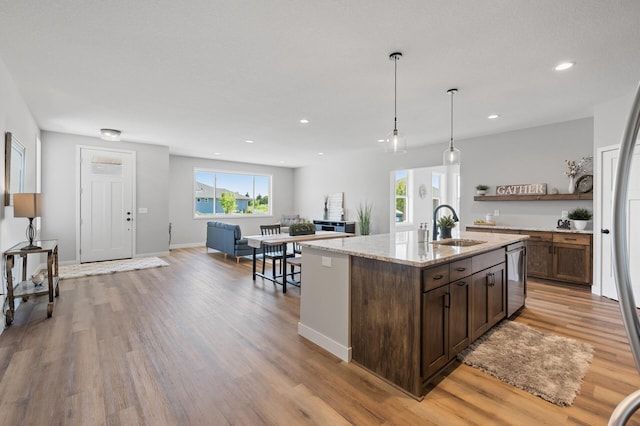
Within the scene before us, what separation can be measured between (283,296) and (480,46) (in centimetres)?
340

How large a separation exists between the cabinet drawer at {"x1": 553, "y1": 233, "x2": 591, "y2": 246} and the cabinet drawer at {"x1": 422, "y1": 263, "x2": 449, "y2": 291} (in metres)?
3.51

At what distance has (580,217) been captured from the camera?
452 centimetres

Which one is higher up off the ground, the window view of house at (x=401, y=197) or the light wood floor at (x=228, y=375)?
the window view of house at (x=401, y=197)

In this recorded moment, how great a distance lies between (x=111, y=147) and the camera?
20.4ft

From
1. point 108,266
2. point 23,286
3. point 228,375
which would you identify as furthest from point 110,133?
point 228,375

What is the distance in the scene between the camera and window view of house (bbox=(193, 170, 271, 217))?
8.82 metres

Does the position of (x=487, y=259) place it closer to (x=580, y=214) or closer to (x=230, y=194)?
(x=580, y=214)

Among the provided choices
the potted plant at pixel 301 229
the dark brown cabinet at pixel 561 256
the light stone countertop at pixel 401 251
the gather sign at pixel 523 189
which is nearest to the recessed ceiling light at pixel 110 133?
the potted plant at pixel 301 229

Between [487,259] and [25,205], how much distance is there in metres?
4.57

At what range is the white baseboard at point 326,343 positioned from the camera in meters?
2.38

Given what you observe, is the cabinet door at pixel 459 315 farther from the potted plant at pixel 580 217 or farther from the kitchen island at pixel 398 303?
the potted plant at pixel 580 217

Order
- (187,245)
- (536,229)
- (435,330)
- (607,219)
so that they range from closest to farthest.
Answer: (435,330)
(607,219)
(536,229)
(187,245)

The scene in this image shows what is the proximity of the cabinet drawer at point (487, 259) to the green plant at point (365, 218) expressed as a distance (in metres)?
4.75

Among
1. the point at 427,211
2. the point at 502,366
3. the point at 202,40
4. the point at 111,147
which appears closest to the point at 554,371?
the point at 502,366
